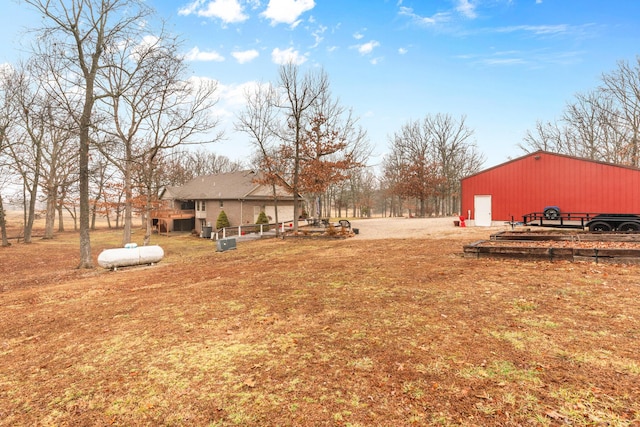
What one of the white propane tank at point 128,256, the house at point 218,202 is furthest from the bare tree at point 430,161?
the white propane tank at point 128,256

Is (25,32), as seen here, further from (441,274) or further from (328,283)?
(441,274)

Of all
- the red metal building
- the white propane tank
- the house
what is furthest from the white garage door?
the white propane tank

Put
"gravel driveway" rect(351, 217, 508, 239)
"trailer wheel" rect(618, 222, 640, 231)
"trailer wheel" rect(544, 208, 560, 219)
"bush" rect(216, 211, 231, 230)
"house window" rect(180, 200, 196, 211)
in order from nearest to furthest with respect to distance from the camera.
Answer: "trailer wheel" rect(618, 222, 640, 231) → "gravel driveway" rect(351, 217, 508, 239) → "trailer wheel" rect(544, 208, 560, 219) → "bush" rect(216, 211, 231, 230) → "house window" rect(180, 200, 196, 211)

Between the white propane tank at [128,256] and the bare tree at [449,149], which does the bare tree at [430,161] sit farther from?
the white propane tank at [128,256]

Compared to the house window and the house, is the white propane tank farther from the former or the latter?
the house window

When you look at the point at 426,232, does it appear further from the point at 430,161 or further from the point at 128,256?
the point at 430,161

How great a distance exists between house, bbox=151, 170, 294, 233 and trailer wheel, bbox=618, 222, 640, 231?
25196 millimetres

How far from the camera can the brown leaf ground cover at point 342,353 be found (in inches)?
116

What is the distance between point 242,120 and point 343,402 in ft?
74.5

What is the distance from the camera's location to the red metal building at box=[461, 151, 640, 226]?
1758 cm

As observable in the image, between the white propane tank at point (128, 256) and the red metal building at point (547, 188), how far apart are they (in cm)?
2109

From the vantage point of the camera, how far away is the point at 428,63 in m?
23.6


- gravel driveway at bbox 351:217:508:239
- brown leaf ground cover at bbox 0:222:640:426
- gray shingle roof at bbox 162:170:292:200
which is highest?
gray shingle roof at bbox 162:170:292:200

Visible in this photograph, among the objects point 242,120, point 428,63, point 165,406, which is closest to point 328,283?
point 165,406
